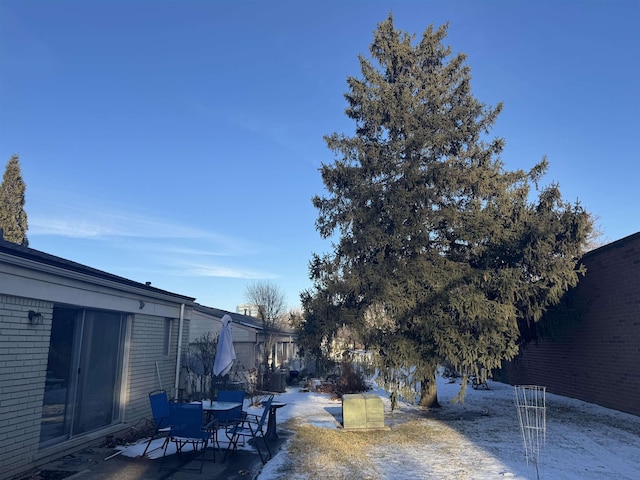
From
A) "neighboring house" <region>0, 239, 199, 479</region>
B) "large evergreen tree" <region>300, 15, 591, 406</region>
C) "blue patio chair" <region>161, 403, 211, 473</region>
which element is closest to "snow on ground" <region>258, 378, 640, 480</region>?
"blue patio chair" <region>161, 403, 211, 473</region>

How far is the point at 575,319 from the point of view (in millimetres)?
12539

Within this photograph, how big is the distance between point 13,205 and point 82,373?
22080 mm

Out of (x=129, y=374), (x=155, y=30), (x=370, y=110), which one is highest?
(x=155, y=30)

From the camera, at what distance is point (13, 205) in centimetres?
2442

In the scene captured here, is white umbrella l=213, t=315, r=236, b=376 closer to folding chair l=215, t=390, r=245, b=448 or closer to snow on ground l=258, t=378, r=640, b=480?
folding chair l=215, t=390, r=245, b=448

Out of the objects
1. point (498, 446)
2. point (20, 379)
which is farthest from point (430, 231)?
point (20, 379)

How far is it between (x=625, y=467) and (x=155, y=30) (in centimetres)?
1523

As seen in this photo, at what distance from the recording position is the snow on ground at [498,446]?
650 centimetres

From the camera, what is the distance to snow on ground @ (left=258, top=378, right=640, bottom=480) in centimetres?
650

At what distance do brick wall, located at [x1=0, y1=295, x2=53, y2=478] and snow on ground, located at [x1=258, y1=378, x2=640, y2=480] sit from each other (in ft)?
11.9

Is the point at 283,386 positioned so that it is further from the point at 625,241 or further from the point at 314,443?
the point at 625,241

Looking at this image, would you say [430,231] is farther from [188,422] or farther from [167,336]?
[188,422]

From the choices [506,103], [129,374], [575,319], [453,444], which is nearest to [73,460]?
[129,374]

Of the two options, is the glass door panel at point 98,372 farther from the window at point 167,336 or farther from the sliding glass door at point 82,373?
the window at point 167,336
